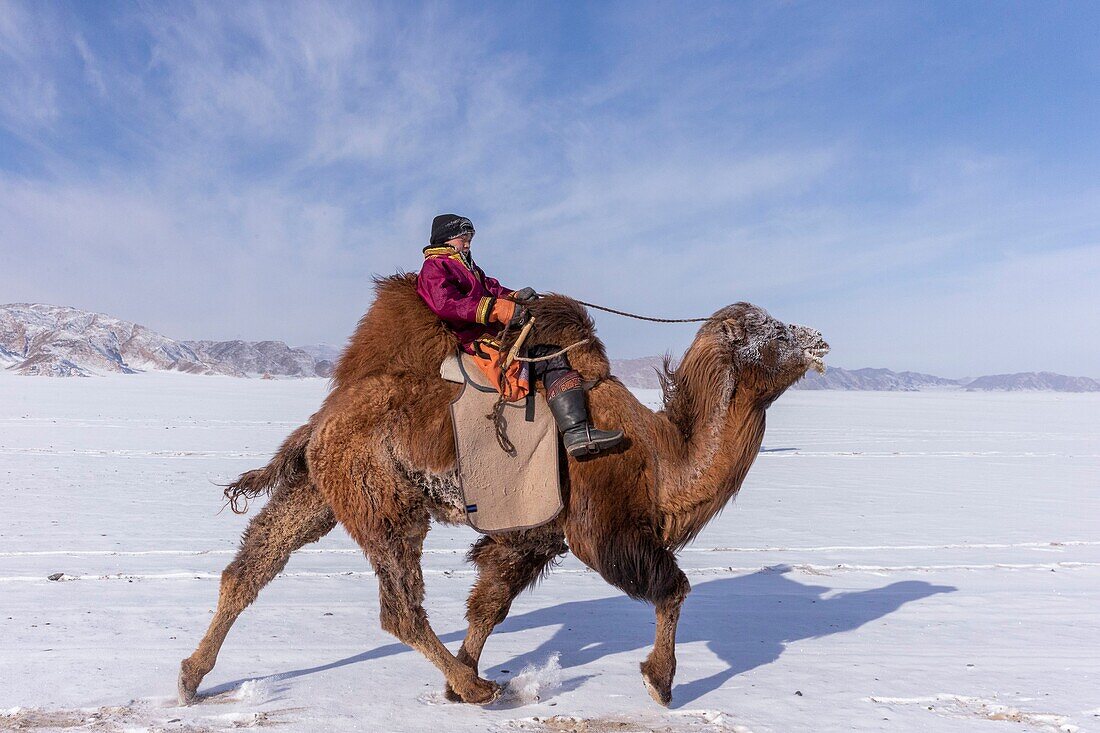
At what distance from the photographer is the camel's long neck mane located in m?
4.21

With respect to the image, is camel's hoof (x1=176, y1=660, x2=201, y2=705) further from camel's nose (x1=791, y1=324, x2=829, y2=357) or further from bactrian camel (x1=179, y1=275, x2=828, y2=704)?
camel's nose (x1=791, y1=324, x2=829, y2=357)

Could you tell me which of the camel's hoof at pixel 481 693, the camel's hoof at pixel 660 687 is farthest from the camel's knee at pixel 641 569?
the camel's hoof at pixel 481 693

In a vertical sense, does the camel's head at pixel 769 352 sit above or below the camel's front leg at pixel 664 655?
above

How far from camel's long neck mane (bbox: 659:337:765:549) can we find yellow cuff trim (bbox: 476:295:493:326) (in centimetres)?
120

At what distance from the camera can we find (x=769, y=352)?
436 centimetres

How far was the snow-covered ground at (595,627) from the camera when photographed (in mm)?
4223

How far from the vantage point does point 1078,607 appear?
21.7 ft

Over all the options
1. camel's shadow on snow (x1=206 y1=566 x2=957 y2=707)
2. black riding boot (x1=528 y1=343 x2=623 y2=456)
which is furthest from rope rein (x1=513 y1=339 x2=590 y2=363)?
camel's shadow on snow (x1=206 y1=566 x2=957 y2=707)

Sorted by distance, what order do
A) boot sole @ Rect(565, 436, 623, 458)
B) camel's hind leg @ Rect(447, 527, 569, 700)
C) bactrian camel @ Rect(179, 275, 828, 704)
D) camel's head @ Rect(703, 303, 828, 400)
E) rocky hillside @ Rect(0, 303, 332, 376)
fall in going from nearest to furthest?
boot sole @ Rect(565, 436, 623, 458) < bactrian camel @ Rect(179, 275, 828, 704) < camel's head @ Rect(703, 303, 828, 400) < camel's hind leg @ Rect(447, 527, 569, 700) < rocky hillside @ Rect(0, 303, 332, 376)

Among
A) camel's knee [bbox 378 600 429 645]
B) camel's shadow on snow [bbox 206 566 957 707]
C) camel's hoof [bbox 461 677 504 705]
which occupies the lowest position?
camel's shadow on snow [bbox 206 566 957 707]

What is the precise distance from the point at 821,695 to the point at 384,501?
109 inches

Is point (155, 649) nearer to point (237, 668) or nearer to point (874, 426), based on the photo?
point (237, 668)

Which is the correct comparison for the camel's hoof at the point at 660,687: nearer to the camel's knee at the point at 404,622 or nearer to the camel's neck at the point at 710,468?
the camel's neck at the point at 710,468

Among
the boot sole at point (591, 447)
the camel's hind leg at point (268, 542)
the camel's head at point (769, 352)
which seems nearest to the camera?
the boot sole at point (591, 447)
